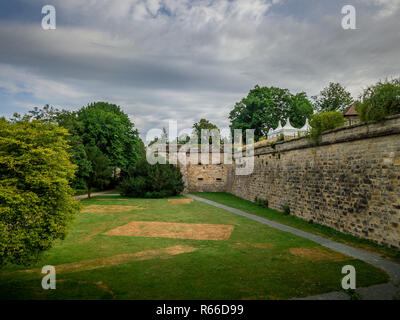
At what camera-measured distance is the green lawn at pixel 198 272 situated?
589 centimetres

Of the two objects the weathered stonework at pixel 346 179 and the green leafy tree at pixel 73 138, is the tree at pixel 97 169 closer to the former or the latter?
the green leafy tree at pixel 73 138

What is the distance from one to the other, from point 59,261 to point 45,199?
3.10m

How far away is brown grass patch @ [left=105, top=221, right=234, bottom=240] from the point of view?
11.4 meters

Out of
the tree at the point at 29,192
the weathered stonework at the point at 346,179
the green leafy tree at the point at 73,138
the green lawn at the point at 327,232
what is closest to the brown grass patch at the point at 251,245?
the green lawn at the point at 327,232

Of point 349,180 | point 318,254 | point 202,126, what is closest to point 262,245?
point 318,254

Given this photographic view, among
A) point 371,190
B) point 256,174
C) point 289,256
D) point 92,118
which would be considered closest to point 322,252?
point 289,256

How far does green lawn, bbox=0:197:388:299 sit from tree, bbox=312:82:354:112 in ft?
86.8

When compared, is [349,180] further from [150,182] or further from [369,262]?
[150,182]

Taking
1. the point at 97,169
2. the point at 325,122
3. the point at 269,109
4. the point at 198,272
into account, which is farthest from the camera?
the point at 269,109

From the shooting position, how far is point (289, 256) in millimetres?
8500

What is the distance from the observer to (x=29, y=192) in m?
5.97

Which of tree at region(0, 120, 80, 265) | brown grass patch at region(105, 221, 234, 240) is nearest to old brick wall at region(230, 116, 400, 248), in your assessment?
brown grass patch at region(105, 221, 234, 240)

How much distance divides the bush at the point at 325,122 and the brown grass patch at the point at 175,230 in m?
6.41

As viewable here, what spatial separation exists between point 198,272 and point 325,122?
32.3 ft
